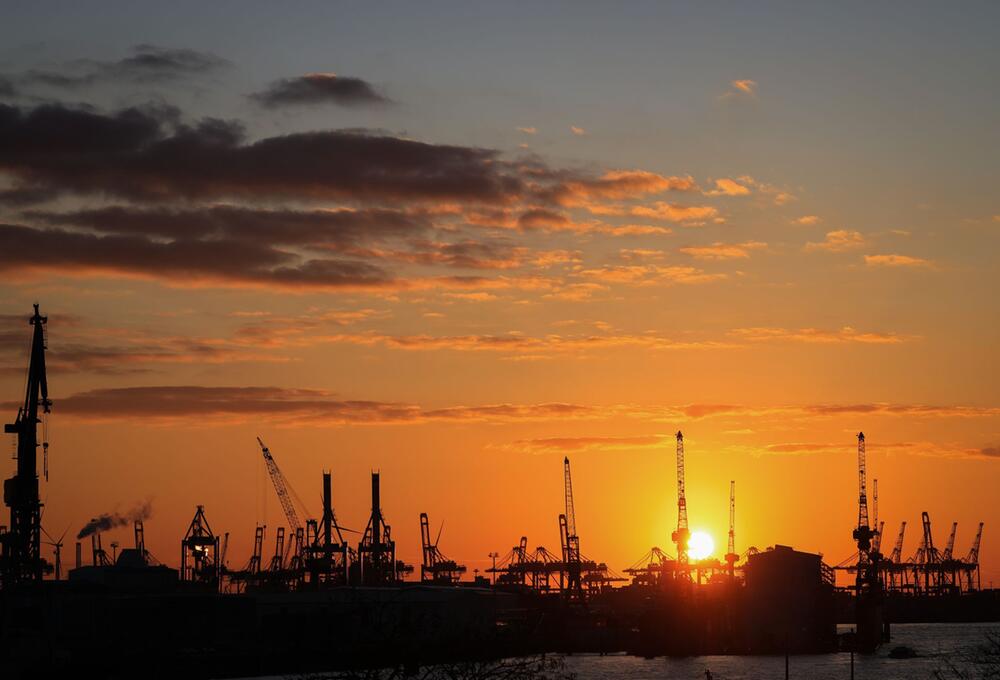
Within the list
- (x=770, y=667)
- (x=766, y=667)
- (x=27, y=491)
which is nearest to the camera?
(x=27, y=491)

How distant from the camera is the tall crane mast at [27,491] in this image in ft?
417

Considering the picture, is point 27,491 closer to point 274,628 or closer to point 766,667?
point 274,628

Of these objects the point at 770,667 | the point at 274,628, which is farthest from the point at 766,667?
the point at 274,628

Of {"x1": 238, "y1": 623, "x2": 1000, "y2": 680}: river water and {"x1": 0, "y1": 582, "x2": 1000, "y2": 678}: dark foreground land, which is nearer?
{"x1": 0, "y1": 582, "x2": 1000, "y2": 678}: dark foreground land

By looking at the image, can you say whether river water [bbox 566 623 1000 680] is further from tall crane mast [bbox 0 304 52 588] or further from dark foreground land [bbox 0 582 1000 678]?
tall crane mast [bbox 0 304 52 588]

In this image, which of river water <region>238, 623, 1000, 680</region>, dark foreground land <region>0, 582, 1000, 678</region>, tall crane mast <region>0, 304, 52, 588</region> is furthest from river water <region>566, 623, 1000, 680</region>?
tall crane mast <region>0, 304, 52, 588</region>

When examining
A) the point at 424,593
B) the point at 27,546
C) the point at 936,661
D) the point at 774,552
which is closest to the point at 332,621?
the point at 424,593

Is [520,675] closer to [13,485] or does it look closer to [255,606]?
[13,485]

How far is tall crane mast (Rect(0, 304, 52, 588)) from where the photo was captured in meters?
127

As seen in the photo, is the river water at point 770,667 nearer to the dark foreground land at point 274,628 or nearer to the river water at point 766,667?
the river water at point 766,667

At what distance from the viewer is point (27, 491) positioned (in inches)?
4995

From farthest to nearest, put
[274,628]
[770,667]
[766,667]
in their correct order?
1. [274,628]
2. [770,667]
3. [766,667]

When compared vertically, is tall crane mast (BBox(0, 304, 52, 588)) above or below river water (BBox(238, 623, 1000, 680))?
above

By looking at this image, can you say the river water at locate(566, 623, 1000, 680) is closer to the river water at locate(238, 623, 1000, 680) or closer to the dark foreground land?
the river water at locate(238, 623, 1000, 680)
